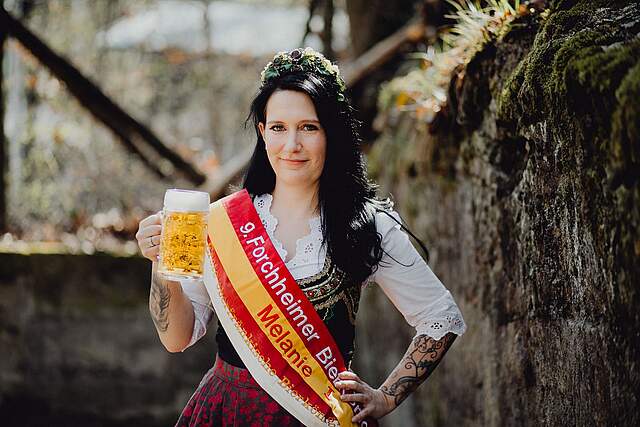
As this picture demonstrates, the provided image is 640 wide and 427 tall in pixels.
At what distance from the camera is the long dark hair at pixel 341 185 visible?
7.20 feet

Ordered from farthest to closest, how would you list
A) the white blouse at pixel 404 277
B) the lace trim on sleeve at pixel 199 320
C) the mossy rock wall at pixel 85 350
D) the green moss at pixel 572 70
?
the mossy rock wall at pixel 85 350, the lace trim on sleeve at pixel 199 320, the white blouse at pixel 404 277, the green moss at pixel 572 70

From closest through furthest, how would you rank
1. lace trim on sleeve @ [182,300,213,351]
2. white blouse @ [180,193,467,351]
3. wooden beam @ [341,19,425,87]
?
white blouse @ [180,193,467,351], lace trim on sleeve @ [182,300,213,351], wooden beam @ [341,19,425,87]

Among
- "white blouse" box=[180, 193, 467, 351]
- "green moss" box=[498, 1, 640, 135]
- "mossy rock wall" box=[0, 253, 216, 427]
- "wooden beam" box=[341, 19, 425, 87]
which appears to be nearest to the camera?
"green moss" box=[498, 1, 640, 135]

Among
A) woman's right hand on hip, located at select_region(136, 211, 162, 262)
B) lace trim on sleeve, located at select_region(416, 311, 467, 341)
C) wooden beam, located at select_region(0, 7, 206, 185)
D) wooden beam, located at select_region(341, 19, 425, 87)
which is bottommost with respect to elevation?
lace trim on sleeve, located at select_region(416, 311, 467, 341)

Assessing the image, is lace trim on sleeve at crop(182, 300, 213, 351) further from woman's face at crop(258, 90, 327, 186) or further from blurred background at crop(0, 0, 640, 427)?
blurred background at crop(0, 0, 640, 427)

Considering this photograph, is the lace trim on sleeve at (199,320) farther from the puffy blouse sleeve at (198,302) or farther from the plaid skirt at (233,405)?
the plaid skirt at (233,405)

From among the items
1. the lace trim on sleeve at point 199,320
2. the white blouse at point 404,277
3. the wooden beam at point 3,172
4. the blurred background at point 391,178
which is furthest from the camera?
the wooden beam at point 3,172

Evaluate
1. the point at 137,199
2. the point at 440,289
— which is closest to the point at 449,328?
the point at 440,289

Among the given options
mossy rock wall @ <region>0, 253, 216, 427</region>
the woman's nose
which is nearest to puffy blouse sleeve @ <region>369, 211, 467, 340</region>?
the woman's nose

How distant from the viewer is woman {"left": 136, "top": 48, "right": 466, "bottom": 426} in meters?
2.17

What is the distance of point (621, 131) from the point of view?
63.7 inches

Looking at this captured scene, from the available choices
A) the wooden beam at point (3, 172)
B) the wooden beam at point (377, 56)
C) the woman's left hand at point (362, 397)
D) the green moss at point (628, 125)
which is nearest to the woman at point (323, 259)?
the woman's left hand at point (362, 397)

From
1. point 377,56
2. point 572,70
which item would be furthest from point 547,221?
point 377,56

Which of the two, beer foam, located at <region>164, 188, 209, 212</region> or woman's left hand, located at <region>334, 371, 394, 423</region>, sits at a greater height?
beer foam, located at <region>164, 188, 209, 212</region>
